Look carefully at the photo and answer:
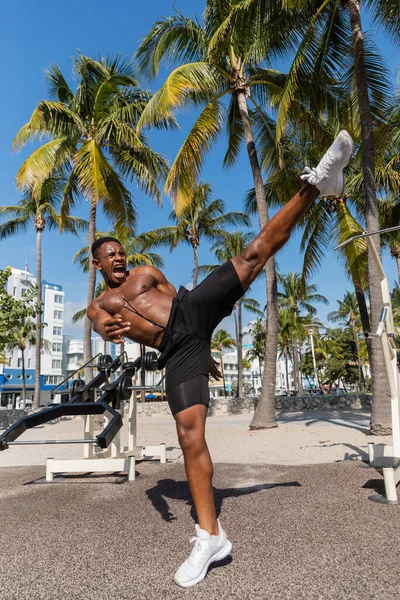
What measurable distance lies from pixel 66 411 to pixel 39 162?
1176 cm

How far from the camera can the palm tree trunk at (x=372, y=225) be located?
8156mm

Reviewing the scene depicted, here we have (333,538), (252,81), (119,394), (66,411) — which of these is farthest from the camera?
(252,81)

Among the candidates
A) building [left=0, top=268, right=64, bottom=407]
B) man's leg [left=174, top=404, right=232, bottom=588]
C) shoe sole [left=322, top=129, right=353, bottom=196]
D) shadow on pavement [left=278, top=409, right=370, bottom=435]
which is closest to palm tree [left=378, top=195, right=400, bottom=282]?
shadow on pavement [left=278, top=409, right=370, bottom=435]

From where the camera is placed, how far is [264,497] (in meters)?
3.32

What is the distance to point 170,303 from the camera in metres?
2.47

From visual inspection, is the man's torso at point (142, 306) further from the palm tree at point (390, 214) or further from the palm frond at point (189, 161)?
the palm tree at point (390, 214)

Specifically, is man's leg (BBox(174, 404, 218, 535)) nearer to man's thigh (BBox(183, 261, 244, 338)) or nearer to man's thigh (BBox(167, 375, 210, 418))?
man's thigh (BBox(167, 375, 210, 418))

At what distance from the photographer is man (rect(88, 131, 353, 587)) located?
6.97 feet

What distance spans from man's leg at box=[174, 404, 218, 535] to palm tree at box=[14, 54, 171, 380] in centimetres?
1094

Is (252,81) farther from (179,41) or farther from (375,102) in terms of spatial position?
(375,102)

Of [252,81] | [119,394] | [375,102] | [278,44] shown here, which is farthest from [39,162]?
[119,394]

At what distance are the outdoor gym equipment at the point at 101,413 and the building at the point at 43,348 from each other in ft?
151

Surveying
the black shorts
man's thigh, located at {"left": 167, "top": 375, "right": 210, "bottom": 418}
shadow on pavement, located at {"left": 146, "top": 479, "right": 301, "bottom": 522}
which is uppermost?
the black shorts

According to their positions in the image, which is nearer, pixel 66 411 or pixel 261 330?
pixel 66 411
